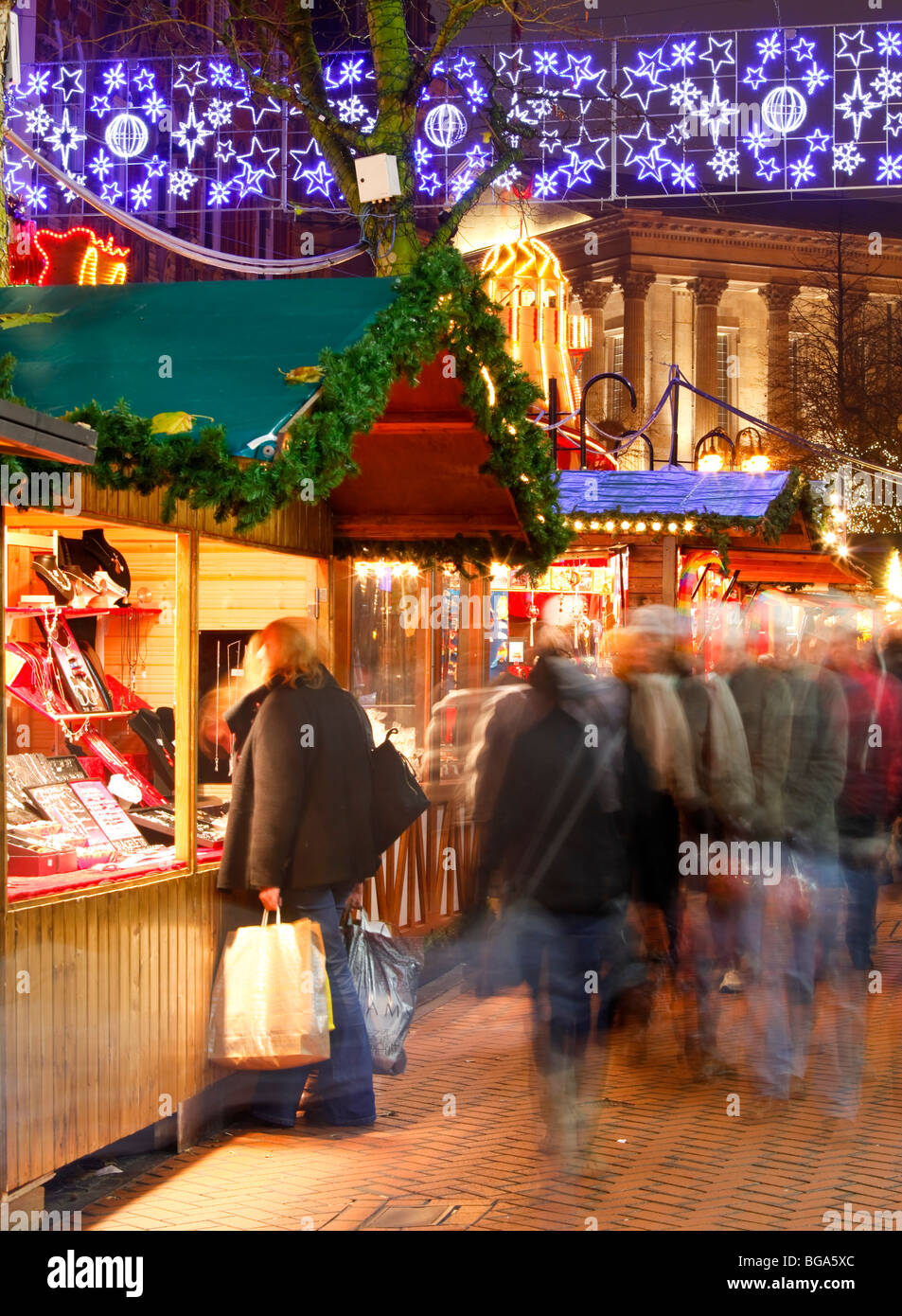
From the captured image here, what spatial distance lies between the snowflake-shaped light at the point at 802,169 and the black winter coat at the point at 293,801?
9.56 meters

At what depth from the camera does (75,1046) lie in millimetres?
5340

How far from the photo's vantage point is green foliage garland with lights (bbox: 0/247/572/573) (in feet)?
17.1

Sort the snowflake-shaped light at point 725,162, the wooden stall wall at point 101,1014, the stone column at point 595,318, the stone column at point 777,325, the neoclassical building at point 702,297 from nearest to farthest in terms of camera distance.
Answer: the wooden stall wall at point 101,1014 < the snowflake-shaped light at point 725,162 < the neoclassical building at point 702,297 < the stone column at point 595,318 < the stone column at point 777,325

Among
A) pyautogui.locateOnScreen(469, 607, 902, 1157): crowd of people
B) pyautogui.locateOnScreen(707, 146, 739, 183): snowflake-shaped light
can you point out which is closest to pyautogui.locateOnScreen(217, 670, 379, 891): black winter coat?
pyautogui.locateOnScreen(469, 607, 902, 1157): crowd of people

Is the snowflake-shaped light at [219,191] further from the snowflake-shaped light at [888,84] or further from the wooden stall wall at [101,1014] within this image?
the wooden stall wall at [101,1014]

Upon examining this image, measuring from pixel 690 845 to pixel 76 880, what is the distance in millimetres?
3810

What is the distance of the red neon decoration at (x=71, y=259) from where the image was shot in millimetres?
10961

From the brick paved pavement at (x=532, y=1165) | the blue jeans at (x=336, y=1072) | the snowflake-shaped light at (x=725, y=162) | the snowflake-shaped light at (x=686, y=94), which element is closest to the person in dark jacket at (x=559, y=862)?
the brick paved pavement at (x=532, y=1165)

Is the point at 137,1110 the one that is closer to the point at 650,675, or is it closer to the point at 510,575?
the point at 650,675

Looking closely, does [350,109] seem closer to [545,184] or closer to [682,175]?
[545,184]

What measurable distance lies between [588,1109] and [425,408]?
3.26 m

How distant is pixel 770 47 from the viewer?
14.1m

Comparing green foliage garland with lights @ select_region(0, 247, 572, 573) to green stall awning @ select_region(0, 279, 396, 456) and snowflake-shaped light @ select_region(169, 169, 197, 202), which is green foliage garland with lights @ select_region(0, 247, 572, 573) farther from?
snowflake-shaped light @ select_region(169, 169, 197, 202)

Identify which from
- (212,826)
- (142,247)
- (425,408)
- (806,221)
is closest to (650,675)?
(425,408)
